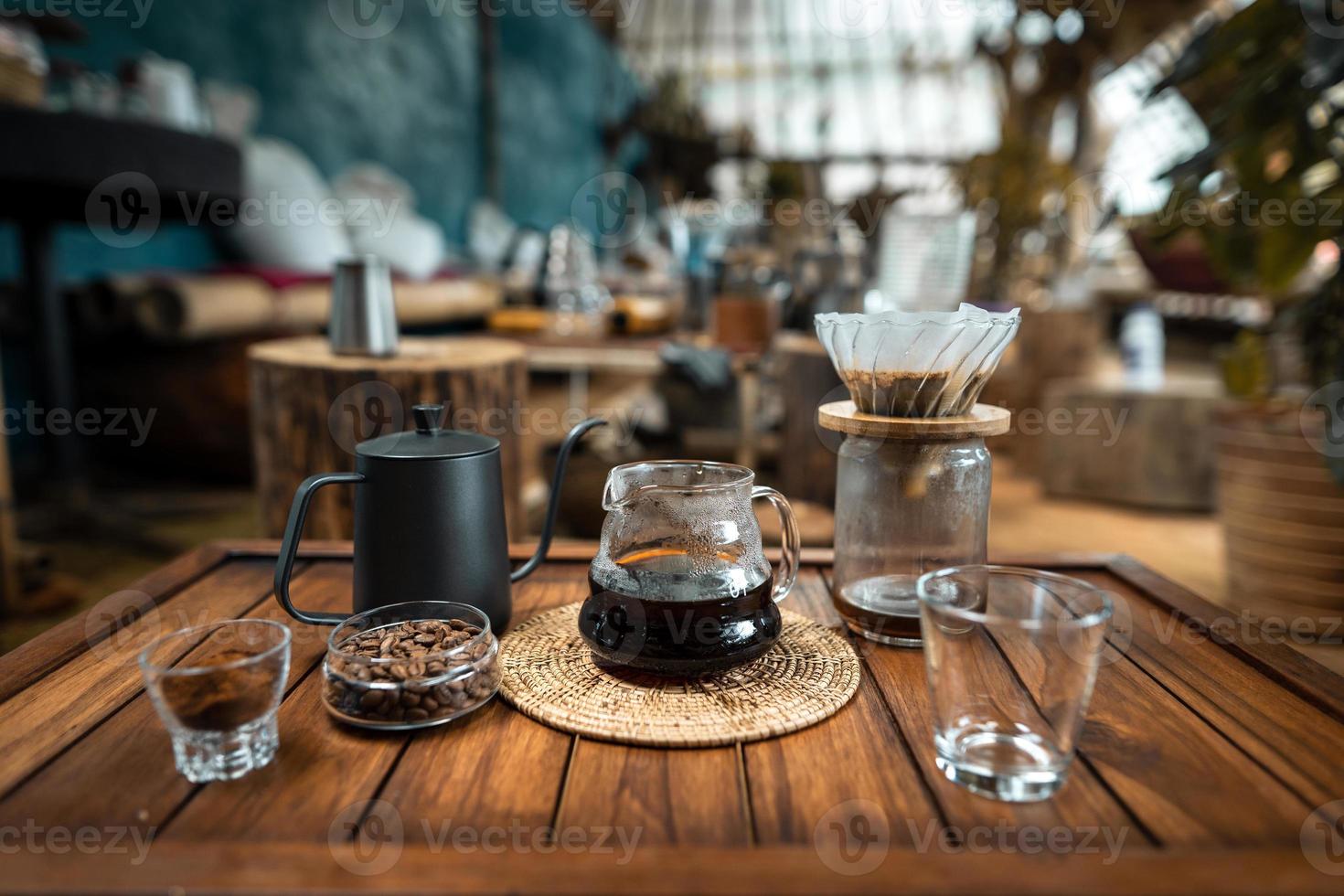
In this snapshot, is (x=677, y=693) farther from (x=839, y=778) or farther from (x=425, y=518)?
(x=425, y=518)

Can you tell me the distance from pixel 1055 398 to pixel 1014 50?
200 centimetres

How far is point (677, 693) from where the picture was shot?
0.73 meters

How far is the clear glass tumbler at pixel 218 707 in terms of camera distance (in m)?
0.59

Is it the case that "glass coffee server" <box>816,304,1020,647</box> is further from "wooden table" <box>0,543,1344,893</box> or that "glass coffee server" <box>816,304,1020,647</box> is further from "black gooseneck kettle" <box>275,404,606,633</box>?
"black gooseneck kettle" <box>275,404,606,633</box>

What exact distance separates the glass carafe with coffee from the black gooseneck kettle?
10 centimetres

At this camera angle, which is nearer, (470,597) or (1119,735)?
(1119,735)

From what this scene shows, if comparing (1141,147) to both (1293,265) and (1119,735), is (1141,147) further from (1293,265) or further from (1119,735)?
(1119,735)

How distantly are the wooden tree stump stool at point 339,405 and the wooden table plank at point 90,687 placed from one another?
66cm

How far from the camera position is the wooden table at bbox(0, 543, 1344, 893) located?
50 cm

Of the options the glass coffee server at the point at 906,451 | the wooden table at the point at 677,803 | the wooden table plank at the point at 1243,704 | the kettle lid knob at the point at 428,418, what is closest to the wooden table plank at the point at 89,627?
the wooden table at the point at 677,803

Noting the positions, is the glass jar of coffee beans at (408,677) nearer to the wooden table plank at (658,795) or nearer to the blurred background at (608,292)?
the wooden table plank at (658,795)

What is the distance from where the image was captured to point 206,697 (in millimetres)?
592

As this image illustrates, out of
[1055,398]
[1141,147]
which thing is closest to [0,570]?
[1055,398]

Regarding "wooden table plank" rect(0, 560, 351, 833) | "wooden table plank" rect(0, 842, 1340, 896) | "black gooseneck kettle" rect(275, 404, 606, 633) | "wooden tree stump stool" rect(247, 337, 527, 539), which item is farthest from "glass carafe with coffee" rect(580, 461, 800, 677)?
"wooden tree stump stool" rect(247, 337, 527, 539)
